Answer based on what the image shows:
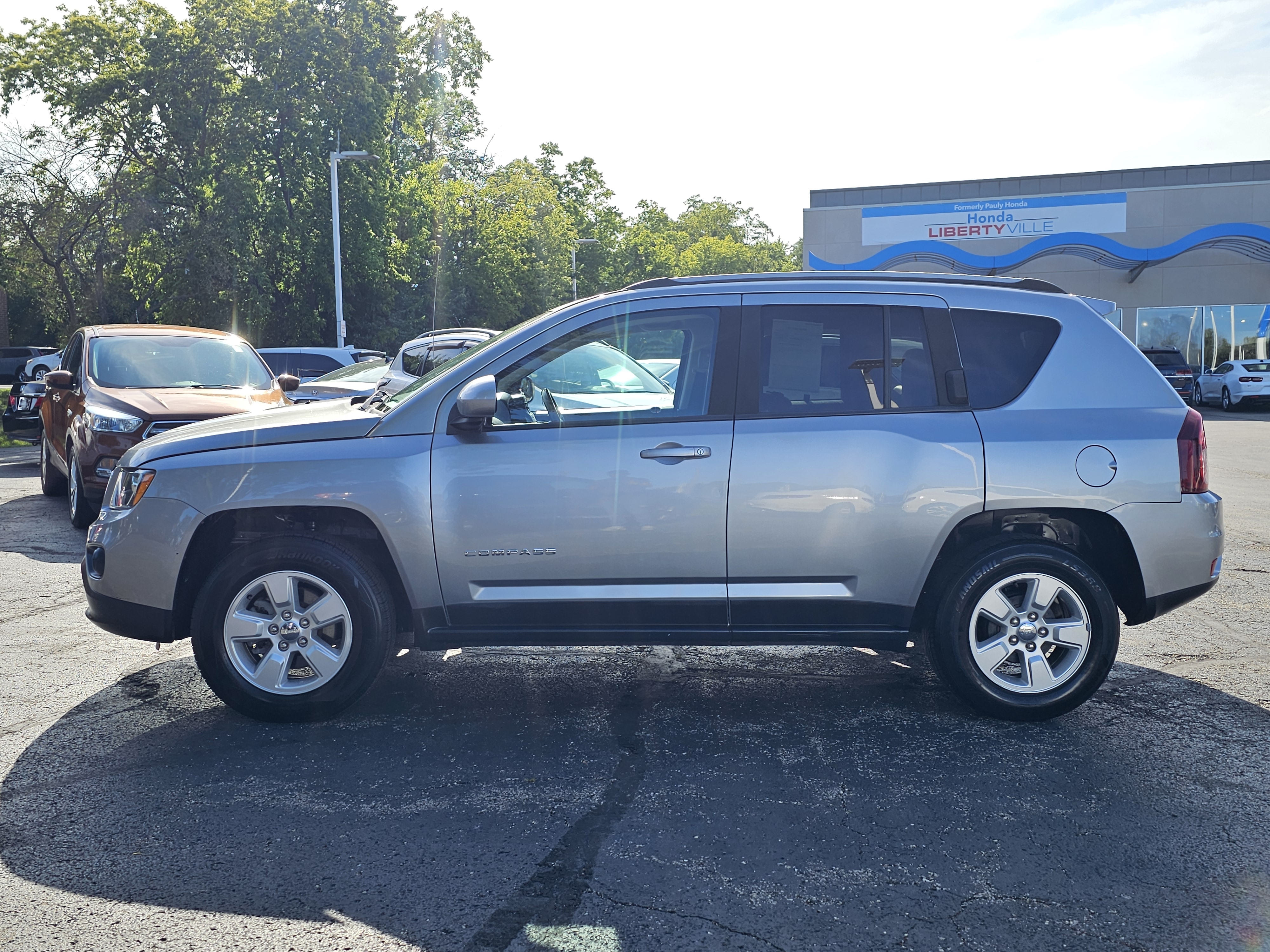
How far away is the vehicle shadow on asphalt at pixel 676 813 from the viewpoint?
3008 mm

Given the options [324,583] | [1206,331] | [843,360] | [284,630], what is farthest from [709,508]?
[1206,331]

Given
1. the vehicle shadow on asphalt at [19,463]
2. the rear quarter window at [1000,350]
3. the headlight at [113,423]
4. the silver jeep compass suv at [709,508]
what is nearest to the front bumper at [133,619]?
the silver jeep compass suv at [709,508]

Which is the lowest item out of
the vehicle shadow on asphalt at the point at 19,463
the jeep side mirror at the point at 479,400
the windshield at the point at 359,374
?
the vehicle shadow on asphalt at the point at 19,463

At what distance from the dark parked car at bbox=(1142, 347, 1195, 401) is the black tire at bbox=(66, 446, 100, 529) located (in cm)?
2765

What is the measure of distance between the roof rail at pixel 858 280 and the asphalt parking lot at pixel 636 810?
1927 mm

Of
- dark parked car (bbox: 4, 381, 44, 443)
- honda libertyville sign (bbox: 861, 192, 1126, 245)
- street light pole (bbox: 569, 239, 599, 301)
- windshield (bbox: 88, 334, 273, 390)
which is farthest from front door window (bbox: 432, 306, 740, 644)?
street light pole (bbox: 569, 239, 599, 301)

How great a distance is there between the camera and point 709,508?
4.43 metres

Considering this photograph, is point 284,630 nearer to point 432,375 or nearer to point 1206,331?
point 432,375

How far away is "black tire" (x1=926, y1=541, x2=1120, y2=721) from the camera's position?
450 cm

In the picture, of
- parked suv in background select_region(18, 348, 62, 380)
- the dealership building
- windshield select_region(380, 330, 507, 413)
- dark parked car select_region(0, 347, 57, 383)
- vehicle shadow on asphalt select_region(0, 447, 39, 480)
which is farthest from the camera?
dark parked car select_region(0, 347, 57, 383)

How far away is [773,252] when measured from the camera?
127188 millimetres

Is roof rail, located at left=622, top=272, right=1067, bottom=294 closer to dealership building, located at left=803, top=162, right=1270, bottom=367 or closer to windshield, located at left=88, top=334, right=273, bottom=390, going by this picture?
windshield, located at left=88, top=334, right=273, bottom=390

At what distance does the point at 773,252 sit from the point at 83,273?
9597cm

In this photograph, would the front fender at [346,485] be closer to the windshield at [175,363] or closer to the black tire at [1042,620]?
the black tire at [1042,620]
